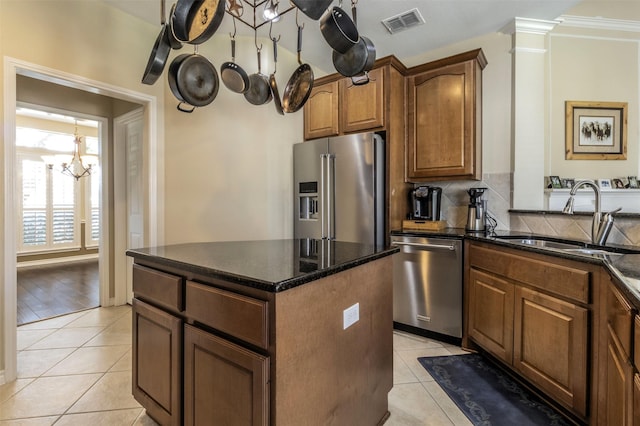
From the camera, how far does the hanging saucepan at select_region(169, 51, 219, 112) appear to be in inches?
73.9

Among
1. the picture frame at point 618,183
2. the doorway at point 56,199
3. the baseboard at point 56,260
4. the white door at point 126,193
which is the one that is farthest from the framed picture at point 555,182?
the baseboard at point 56,260

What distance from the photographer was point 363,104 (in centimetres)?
297

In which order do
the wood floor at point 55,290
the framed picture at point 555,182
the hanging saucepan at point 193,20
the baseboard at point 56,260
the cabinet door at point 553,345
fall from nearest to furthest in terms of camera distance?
the hanging saucepan at point 193,20, the cabinet door at point 553,345, the framed picture at point 555,182, the wood floor at point 55,290, the baseboard at point 56,260

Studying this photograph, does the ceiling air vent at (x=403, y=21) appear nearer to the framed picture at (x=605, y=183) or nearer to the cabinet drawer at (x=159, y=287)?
the framed picture at (x=605, y=183)

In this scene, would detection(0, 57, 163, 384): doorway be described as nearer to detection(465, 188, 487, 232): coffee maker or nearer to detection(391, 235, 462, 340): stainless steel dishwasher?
detection(391, 235, 462, 340): stainless steel dishwasher

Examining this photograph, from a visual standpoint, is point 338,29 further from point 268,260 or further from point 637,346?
point 637,346

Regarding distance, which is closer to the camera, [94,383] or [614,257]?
[614,257]

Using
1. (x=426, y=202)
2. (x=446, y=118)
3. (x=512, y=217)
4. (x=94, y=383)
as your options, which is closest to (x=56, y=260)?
(x=94, y=383)

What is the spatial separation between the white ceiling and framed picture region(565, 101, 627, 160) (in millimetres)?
942

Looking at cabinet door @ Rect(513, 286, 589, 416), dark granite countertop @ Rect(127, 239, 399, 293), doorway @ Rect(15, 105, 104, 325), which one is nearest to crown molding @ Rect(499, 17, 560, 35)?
cabinet door @ Rect(513, 286, 589, 416)

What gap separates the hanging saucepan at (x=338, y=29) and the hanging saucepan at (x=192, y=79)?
0.89 metres

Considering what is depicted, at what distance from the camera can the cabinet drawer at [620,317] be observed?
101 centimetres

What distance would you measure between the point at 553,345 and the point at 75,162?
774 cm

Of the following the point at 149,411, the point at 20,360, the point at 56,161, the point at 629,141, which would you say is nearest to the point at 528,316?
the point at 149,411
